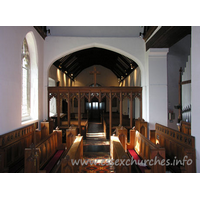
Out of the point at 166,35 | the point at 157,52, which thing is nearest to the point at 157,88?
the point at 157,52

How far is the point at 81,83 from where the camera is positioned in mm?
15773

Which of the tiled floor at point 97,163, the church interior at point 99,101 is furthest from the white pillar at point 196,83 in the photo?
the tiled floor at point 97,163

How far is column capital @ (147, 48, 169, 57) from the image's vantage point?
20.8 feet

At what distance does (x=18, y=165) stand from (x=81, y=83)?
12.4m

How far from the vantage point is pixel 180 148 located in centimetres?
365

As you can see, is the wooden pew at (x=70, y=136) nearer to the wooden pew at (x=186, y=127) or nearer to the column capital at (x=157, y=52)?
the wooden pew at (x=186, y=127)

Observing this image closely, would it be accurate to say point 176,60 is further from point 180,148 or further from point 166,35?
point 180,148

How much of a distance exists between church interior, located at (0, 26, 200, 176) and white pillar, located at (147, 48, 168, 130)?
0.04 metres

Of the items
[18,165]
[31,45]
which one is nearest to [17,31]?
[31,45]

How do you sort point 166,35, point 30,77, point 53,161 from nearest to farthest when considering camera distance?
point 53,161, point 166,35, point 30,77

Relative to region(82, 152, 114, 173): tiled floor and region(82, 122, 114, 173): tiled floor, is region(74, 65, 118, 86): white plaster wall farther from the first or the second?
region(82, 152, 114, 173): tiled floor

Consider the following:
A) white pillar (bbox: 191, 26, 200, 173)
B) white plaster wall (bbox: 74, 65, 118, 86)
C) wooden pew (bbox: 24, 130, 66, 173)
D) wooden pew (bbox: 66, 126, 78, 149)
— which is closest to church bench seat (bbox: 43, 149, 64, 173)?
wooden pew (bbox: 24, 130, 66, 173)

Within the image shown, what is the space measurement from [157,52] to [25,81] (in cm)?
482

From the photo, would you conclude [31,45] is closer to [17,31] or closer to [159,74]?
[17,31]
